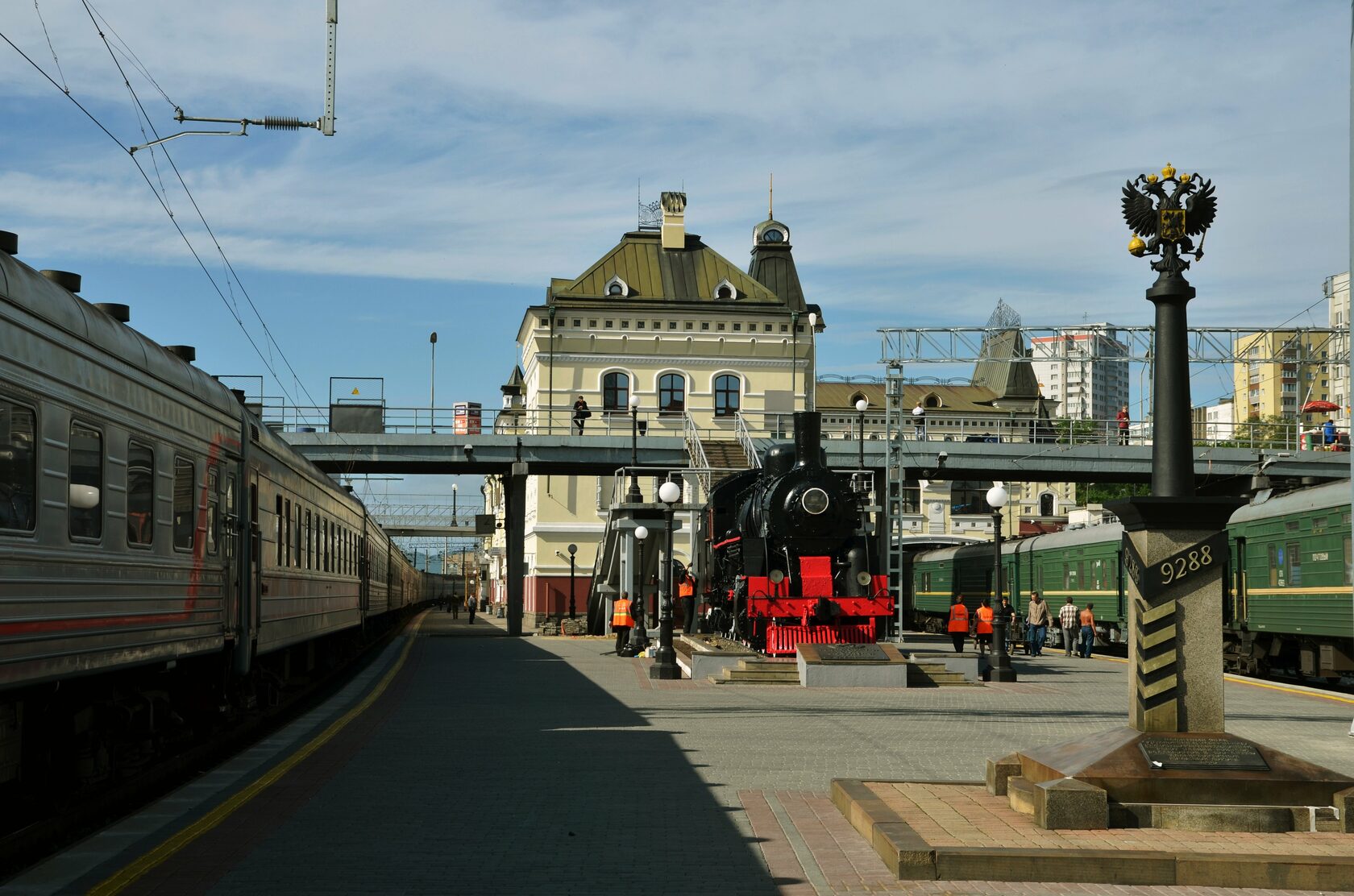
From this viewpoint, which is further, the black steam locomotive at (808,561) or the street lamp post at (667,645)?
the black steam locomotive at (808,561)

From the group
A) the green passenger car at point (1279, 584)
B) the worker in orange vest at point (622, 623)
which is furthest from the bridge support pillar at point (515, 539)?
the green passenger car at point (1279, 584)

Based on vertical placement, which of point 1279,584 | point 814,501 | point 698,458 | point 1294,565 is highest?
point 698,458

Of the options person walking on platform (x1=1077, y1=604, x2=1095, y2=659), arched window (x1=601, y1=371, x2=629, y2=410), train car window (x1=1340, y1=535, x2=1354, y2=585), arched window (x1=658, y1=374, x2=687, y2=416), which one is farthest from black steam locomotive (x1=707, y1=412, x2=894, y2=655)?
arched window (x1=658, y1=374, x2=687, y2=416)

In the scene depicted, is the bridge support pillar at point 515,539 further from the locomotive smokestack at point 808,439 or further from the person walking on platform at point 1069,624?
the locomotive smokestack at point 808,439

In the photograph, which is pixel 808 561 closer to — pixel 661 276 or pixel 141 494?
pixel 141 494

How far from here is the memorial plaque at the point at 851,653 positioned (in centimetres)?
2211

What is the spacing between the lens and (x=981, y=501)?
280 ft

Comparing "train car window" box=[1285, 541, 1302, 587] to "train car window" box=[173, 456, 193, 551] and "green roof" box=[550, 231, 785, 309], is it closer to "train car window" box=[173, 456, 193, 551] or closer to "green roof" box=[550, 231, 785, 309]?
"train car window" box=[173, 456, 193, 551]

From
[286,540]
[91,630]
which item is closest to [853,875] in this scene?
[91,630]

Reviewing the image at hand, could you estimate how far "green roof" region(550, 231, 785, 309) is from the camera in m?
55.6

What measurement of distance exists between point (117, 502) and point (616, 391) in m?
44.9

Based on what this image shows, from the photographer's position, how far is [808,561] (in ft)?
80.8

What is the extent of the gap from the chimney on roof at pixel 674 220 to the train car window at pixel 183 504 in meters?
47.3

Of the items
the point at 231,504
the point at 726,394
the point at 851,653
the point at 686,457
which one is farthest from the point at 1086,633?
the point at 726,394
